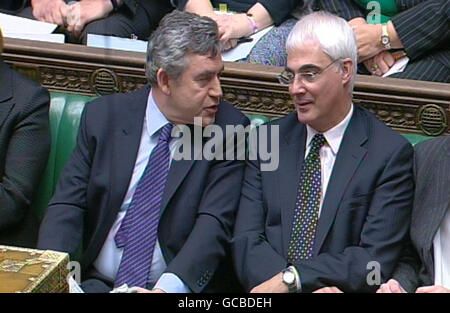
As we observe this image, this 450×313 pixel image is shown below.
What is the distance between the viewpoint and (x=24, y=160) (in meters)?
3.02

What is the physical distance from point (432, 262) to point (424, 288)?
153 mm

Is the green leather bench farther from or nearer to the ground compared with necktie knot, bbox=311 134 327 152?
nearer to the ground

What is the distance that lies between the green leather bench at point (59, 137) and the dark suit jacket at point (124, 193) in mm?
275

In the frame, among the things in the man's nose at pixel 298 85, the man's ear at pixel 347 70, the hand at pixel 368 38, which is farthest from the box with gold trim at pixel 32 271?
the hand at pixel 368 38

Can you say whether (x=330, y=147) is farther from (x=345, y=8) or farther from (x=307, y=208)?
(x=345, y=8)

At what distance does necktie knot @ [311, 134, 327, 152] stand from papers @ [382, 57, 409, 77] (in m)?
0.61

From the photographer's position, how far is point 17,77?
3107 mm

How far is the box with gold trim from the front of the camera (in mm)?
2051

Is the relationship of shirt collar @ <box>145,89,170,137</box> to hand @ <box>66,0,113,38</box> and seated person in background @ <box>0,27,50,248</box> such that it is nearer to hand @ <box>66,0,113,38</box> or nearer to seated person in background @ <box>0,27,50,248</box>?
seated person in background @ <box>0,27,50,248</box>

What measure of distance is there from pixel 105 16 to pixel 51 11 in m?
0.21

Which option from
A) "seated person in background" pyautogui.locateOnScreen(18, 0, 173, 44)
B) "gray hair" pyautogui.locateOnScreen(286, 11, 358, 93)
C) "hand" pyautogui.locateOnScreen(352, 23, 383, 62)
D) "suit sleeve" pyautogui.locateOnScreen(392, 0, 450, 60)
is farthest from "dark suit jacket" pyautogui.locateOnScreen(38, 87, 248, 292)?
"seated person in background" pyautogui.locateOnScreen(18, 0, 173, 44)

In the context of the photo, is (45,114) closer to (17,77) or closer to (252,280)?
(17,77)

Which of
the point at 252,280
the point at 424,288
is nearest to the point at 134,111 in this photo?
the point at 252,280

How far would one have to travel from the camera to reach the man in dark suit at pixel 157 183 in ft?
9.19
